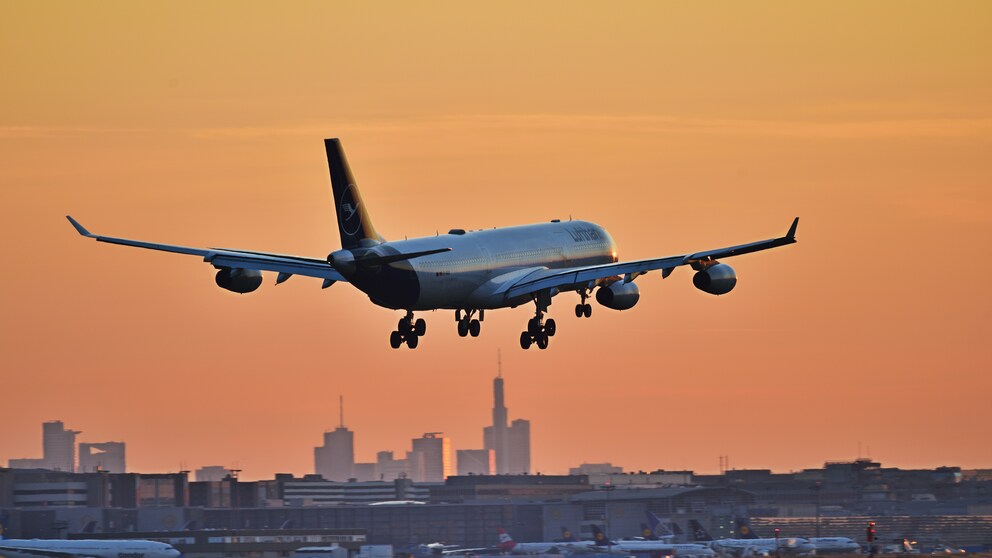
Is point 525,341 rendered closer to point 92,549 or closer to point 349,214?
point 349,214

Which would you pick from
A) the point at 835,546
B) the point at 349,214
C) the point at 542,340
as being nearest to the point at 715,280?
the point at 542,340

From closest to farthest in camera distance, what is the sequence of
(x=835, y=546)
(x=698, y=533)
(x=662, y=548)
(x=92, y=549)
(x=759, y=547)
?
1. (x=92, y=549)
2. (x=835, y=546)
3. (x=662, y=548)
4. (x=759, y=547)
5. (x=698, y=533)

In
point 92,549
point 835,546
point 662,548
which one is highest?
point 92,549

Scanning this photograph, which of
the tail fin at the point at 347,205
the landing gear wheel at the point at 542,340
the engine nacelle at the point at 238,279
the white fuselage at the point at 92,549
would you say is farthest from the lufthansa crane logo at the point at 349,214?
the white fuselage at the point at 92,549

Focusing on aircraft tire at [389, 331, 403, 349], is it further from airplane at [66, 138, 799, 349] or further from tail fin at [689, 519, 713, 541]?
tail fin at [689, 519, 713, 541]

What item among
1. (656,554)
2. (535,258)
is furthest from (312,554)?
(535,258)

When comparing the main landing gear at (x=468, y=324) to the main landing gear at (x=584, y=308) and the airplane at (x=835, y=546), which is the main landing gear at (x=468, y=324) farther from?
the airplane at (x=835, y=546)
